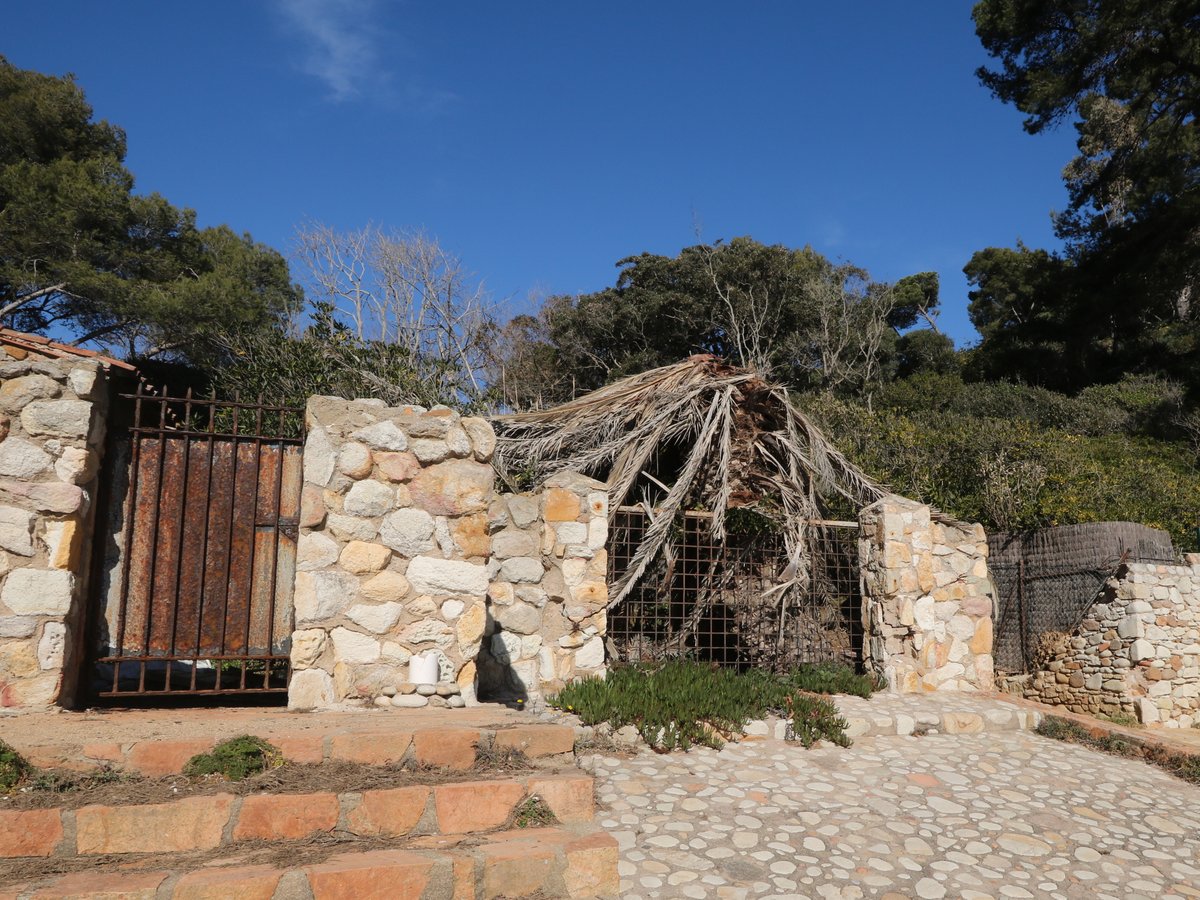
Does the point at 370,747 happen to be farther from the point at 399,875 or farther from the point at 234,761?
the point at 399,875

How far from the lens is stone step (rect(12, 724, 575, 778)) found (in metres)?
2.99

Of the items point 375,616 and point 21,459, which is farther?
point 375,616

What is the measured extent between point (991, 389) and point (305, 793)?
20629mm

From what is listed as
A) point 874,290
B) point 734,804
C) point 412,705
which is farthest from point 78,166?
point 874,290

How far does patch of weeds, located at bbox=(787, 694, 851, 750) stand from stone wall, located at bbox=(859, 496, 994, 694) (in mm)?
1901

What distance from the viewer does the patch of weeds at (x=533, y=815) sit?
3.25 m

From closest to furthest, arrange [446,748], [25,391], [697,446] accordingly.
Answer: [446,748], [25,391], [697,446]

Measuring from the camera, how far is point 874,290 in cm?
2578

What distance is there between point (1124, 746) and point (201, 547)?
7.12 metres

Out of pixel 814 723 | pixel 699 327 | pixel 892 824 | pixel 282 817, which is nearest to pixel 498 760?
pixel 282 817

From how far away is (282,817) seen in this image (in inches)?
115

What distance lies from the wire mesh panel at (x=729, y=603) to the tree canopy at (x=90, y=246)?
1306 cm

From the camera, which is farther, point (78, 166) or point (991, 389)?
point (991, 389)

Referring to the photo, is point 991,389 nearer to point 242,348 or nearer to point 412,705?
point 242,348
